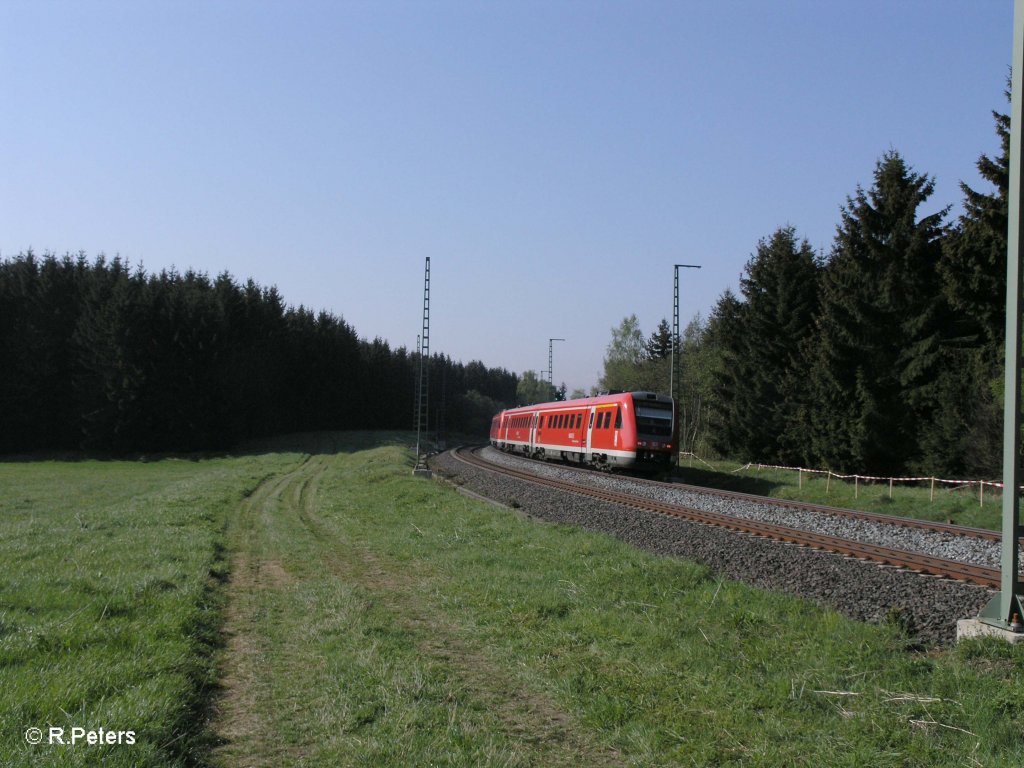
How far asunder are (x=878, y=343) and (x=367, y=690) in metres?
30.0

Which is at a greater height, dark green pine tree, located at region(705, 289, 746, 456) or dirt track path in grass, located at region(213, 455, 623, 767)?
dark green pine tree, located at region(705, 289, 746, 456)

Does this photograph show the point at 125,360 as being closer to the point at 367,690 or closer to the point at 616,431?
the point at 616,431

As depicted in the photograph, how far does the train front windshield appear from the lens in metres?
26.4

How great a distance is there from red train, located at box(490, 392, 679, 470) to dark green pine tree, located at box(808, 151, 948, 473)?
8.69 meters

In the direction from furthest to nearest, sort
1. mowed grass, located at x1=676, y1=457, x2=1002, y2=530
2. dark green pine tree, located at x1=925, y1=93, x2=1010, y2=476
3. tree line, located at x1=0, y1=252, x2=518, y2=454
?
tree line, located at x1=0, y1=252, x2=518, y2=454 < dark green pine tree, located at x1=925, y1=93, x2=1010, y2=476 < mowed grass, located at x1=676, y1=457, x2=1002, y2=530

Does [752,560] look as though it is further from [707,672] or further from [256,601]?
[256,601]

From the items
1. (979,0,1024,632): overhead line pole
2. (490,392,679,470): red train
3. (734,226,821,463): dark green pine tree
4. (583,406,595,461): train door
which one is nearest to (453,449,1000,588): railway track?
(979,0,1024,632): overhead line pole

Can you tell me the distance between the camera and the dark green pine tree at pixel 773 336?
125 feet

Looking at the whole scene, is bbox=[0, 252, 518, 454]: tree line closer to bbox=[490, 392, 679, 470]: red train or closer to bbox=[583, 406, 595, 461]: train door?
bbox=[490, 392, 679, 470]: red train

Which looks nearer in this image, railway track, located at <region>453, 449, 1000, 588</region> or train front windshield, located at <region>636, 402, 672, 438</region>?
railway track, located at <region>453, 449, 1000, 588</region>

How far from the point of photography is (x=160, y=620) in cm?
716

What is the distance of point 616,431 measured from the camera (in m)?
27.5

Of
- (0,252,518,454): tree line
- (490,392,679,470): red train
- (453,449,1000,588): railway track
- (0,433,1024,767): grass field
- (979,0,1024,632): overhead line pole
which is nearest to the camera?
(0,433,1024,767): grass field

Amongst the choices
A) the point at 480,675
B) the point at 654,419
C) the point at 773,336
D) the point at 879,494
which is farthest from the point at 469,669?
the point at 773,336
